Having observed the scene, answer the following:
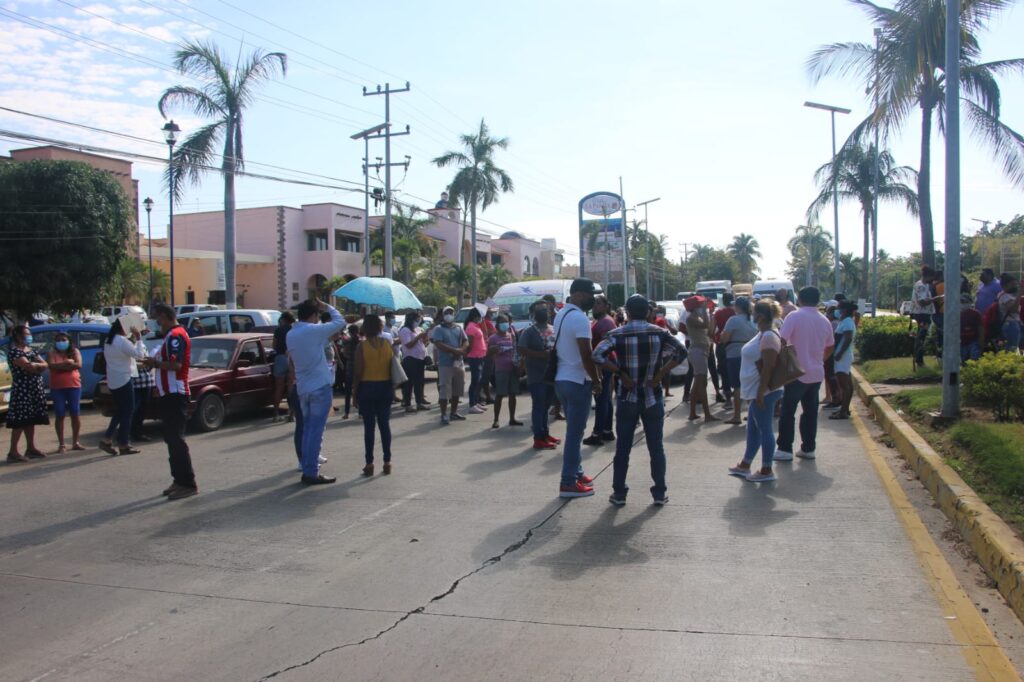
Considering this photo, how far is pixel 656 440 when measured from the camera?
6941mm

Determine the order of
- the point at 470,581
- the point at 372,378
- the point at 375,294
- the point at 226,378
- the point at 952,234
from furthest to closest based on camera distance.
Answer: the point at 375,294 → the point at 226,378 → the point at 952,234 → the point at 372,378 → the point at 470,581

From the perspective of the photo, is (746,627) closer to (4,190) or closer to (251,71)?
(4,190)

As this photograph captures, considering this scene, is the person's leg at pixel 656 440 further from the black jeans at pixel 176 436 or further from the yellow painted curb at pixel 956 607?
the black jeans at pixel 176 436

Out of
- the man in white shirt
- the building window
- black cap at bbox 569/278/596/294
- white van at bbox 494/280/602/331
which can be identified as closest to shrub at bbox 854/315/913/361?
white van at bbox 494/280/602/331

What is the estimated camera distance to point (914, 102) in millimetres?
17500

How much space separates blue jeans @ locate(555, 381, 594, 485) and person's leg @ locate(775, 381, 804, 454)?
234 centimetres

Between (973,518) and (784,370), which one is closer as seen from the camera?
(973,518)

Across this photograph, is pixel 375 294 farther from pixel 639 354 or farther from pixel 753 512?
pixel 753 512

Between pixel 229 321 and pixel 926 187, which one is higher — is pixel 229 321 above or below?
below

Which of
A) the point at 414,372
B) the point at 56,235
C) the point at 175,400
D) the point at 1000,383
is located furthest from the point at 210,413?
the point at 56,235

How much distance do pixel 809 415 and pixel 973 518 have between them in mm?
2968

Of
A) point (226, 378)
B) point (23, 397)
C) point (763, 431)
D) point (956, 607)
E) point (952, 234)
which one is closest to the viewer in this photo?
point (956, 607)

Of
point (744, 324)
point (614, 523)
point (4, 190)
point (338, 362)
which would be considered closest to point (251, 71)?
point (4, 190)

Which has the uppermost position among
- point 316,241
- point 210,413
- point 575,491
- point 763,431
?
point 316,241
